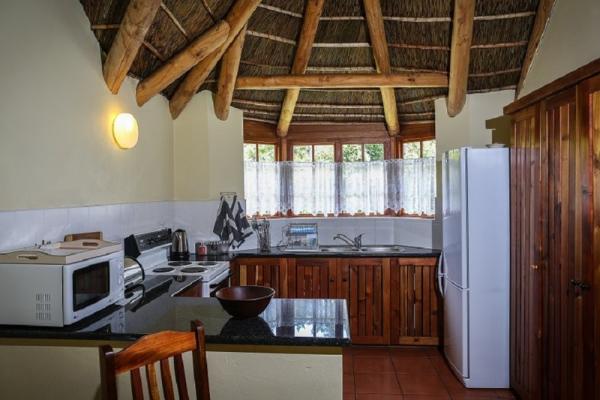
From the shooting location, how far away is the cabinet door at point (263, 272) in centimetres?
420

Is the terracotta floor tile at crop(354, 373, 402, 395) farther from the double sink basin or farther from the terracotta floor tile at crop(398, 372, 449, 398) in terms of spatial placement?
the double sink basin

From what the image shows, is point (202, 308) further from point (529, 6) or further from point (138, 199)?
point (529, 6)

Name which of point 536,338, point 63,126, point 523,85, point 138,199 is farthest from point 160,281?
point 523,85

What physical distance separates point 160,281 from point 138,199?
843 millimetres

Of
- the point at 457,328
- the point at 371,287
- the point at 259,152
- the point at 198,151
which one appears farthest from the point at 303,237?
the point at 457,328

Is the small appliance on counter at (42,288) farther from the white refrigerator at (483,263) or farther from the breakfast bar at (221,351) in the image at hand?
the white refrigerator at (483,263)

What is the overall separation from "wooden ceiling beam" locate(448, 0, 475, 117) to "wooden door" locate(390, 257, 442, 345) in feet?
4.85

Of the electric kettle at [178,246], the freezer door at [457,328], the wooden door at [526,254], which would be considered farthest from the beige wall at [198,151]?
the wooden door at [526,254]

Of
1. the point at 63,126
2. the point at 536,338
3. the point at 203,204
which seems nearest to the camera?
the point at 63,126

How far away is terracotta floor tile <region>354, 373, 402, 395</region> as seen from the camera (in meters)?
3.30

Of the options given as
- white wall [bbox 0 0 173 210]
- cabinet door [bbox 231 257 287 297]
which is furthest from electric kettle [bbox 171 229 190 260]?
white wall [bbox 0 0 173 210]

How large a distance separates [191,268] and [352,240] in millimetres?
1966

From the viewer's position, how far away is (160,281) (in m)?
2.95

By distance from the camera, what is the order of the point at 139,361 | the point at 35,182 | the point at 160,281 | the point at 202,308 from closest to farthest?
1. the point at 139,361
2. the point at 202,308
3. the point at 35,182
4. the point at 160,281
